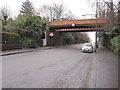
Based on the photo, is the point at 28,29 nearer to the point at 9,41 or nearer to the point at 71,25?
the point at 9,41

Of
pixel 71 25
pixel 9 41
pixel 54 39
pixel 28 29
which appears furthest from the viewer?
pixel 54 39

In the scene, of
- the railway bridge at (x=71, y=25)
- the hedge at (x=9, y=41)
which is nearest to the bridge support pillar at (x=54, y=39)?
the railway bridge at (x=71, y=25)

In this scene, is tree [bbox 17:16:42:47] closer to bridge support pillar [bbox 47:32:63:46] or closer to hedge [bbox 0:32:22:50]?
hedge [bbox 0:32:22:50]

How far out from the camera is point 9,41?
19.1 metres

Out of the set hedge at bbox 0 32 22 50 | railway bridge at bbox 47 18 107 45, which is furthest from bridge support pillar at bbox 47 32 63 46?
hedge at bbox 0 32 22 50

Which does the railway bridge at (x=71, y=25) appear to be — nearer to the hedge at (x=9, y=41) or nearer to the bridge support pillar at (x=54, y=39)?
the bridge support pillar at (x=54, y=39)

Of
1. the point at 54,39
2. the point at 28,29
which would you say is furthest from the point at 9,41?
the point at 54,39

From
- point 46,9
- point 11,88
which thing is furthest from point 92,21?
point 11,88

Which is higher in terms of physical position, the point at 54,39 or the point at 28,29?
the point at 28,29

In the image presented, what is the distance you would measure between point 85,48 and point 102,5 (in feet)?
29.1

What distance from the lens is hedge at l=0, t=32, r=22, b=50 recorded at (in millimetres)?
17783

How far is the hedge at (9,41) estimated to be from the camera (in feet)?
58.3

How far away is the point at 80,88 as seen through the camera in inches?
169

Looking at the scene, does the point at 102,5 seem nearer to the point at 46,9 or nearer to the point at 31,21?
the point at 31,21
